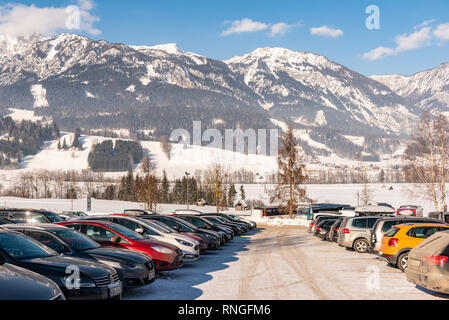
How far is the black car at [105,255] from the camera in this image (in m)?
10.7

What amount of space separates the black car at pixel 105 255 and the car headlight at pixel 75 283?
1.54 m

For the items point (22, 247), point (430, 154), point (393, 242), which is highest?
point (430, 154)

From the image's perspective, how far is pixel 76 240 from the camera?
11.9 meters

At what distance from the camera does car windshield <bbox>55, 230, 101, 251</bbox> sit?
11714 millimetres

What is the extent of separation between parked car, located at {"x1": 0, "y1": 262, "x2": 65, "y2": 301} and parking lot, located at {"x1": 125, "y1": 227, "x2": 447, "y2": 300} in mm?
4034

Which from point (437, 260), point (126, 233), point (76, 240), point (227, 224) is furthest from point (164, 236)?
point (227, 224)

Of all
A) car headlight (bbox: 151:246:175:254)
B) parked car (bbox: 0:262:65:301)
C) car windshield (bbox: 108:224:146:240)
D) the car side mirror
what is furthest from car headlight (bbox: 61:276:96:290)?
car windshield (bbox: 108:224:146:240)

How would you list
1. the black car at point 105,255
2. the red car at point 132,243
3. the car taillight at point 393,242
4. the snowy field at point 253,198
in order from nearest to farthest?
the black car at point 105,255
the red car at point 132,243
the car taillight at point 393,242
the snowy field at point 253,198

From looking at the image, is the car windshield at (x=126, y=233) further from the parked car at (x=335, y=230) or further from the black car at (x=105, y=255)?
the parked car at (x=335, y=230)

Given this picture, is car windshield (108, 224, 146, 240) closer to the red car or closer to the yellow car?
the red car

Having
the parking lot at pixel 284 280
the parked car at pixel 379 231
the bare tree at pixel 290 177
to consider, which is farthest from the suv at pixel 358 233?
the bare tree at pixel 290 177

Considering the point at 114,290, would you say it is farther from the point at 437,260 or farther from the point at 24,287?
the point at 437,260

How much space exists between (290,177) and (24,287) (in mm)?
55419
